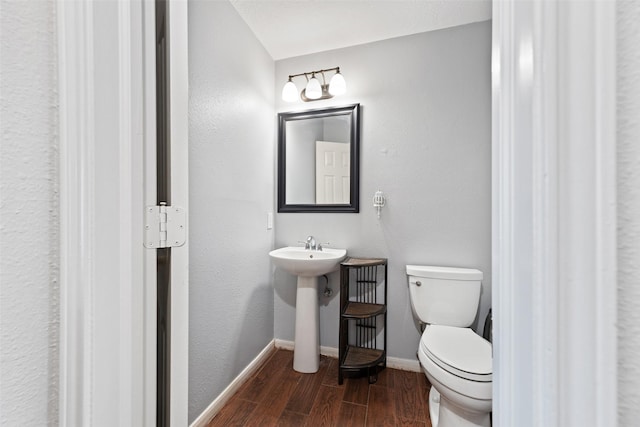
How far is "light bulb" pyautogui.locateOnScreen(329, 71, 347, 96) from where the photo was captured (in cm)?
197

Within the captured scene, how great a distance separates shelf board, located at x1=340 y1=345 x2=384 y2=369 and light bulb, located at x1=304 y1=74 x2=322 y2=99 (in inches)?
74.8

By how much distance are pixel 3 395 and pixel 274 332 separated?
1.99 metres

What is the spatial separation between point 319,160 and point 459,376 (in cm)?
163

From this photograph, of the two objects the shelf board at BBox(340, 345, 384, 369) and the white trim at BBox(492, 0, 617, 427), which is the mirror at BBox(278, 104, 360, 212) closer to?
the shelf board at BBox(340, 345, 384, 369)

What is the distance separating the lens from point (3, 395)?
366mm

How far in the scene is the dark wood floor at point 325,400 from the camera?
4.72 ft

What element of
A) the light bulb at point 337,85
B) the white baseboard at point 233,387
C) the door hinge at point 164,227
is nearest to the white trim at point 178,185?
the door hinge at point 164,227

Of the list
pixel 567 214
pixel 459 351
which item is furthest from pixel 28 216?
pixel 459 351

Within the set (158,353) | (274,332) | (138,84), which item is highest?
(138,84)

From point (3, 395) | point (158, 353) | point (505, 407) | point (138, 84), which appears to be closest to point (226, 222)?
point (158, 353)

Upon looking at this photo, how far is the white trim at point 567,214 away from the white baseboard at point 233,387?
1.59 m

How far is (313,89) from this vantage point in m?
2.04

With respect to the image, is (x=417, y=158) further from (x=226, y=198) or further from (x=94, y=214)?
(x=94, y=214)

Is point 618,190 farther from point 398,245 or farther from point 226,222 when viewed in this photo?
point 398,245
